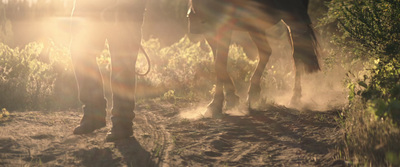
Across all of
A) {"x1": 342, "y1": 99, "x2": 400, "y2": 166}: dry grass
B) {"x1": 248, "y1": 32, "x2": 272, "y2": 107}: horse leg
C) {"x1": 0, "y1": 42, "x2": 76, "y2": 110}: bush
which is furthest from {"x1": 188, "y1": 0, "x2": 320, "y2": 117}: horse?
{"x1": 0, "y1": 42, "x2": 76, "y2": 110}: bush

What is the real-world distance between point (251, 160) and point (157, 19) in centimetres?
1953

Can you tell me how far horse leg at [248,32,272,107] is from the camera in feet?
21.2

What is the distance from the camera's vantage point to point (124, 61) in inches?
171

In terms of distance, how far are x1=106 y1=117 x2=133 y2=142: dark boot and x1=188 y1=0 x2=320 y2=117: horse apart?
1.65m

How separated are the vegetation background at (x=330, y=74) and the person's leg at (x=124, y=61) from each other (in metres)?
2.01

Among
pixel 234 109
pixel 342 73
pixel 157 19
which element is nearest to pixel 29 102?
pixel 234 109

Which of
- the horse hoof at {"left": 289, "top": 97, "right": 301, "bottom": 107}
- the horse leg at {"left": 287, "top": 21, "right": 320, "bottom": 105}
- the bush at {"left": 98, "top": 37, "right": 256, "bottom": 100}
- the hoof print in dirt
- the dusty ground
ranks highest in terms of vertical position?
the horse leg at {"left": 287, "top": 21, "right": 320, "bottom": 105}

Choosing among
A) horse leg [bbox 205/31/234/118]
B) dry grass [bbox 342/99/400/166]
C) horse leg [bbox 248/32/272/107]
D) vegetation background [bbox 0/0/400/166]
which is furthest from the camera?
horse leg [bbox 248/32/272/107]

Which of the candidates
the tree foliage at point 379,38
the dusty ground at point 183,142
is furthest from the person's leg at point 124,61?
the tree foliage at point 379,38

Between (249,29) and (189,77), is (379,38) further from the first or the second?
(189,77)

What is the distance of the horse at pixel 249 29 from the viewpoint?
19.6 feet

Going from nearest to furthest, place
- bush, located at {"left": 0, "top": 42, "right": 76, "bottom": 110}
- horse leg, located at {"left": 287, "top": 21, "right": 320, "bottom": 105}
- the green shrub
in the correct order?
1. bush, located at {"left": 0, "top": 42, "right": 76, "bottom": 110}
2. horse leg, located at {"left": 287, "top": 21, "right": 320, "bottom": 105}
3. the green shrub

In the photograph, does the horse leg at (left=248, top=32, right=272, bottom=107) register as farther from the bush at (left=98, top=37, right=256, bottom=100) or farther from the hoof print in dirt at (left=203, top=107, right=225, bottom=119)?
the bush at (left=98, top=37, right=256, bottom=100)

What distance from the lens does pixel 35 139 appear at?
173 inches
